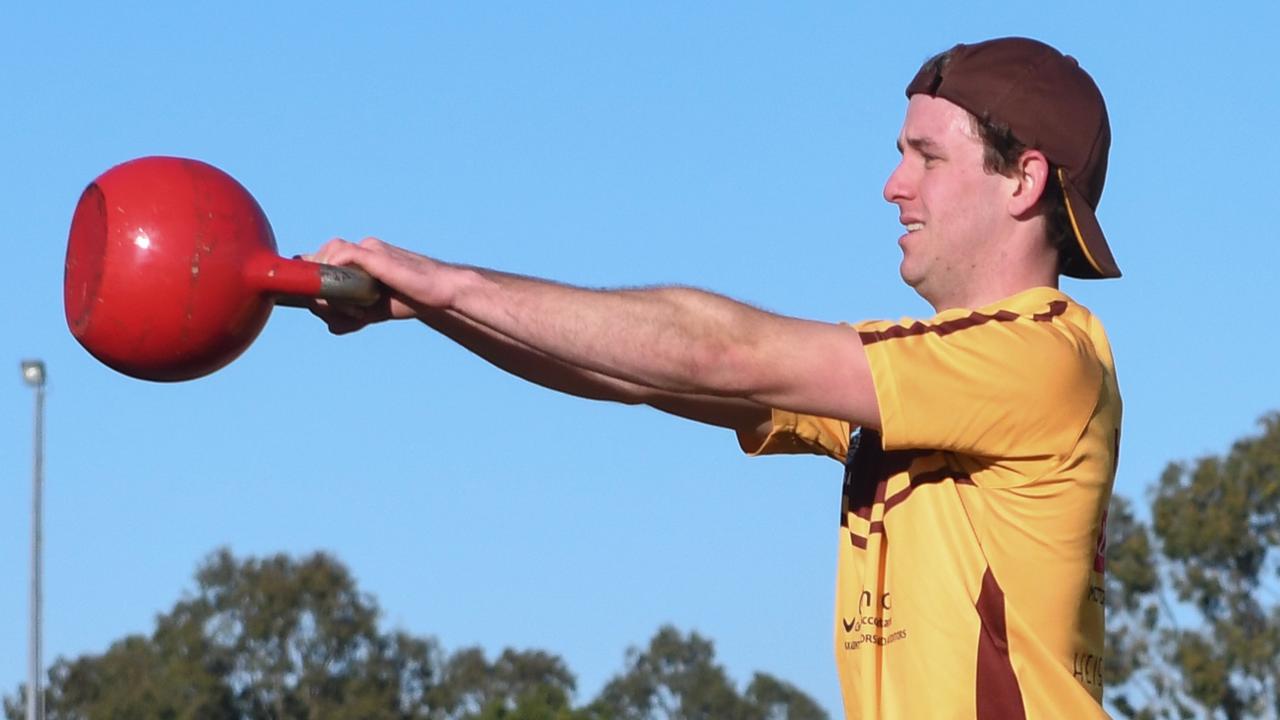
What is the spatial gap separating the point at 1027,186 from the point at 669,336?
3.24 ft

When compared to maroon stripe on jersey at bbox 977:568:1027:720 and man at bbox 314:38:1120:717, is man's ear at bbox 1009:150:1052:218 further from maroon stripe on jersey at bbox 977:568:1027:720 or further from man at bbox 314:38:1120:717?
maroon stripe on jersey at bbox 977:568:1027:720

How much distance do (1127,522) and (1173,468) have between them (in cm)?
193

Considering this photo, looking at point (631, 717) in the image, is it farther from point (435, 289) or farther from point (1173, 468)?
point (435, 289)

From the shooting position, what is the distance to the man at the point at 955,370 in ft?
13.2

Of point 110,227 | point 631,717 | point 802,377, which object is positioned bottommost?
point 802,377

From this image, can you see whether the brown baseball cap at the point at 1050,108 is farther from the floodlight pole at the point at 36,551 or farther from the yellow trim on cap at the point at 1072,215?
the floodlight pole at the point at 36,551

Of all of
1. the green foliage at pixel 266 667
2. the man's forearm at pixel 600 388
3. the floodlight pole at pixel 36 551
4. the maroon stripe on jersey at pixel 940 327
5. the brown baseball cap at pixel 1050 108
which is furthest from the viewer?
the green foliage at pixel 266 667

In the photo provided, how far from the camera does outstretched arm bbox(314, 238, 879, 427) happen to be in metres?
3.98

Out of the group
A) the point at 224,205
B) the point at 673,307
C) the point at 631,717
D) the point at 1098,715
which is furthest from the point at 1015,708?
the point at 631,717

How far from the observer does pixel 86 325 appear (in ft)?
14.0

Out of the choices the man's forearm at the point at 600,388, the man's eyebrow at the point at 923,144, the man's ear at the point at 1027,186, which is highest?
the man's eyebrow at the point at 923,144

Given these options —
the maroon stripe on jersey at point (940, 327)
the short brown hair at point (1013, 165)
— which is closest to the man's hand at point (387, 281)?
the maroon stripe on jersey at point (940, 327)

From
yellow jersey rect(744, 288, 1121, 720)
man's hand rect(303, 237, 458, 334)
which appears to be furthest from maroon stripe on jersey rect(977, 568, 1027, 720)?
man's hand rect(303, 237, 458, 334)

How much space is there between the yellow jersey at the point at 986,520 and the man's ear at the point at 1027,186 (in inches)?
8.6
